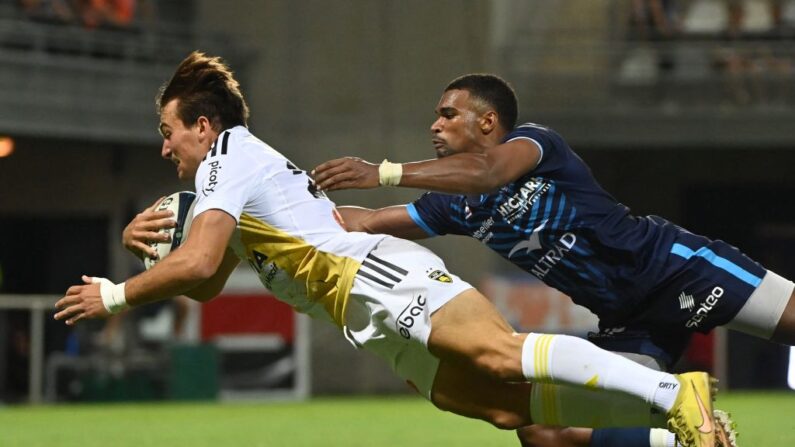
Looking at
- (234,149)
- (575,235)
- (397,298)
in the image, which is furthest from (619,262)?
(234,149)

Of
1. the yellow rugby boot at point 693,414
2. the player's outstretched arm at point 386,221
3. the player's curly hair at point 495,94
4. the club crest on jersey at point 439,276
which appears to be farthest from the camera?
the player's outstretched arm at point 386,221

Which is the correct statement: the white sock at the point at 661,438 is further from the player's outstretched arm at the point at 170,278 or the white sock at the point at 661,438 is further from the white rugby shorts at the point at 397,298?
the player's outstretched arm at the point at 170,278

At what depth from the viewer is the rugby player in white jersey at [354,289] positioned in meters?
5.64

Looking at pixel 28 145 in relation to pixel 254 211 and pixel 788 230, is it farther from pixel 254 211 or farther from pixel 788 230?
pixel 254 211

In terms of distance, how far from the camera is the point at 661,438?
637 cm

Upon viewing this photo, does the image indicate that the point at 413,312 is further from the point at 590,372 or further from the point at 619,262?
the point at 619,262

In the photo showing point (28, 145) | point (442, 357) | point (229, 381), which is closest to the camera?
point (442, 357)

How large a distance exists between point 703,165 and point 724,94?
2.45m

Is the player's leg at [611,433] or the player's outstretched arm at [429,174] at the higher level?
the player's outstretched arm at [429,174]

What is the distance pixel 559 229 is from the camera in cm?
607

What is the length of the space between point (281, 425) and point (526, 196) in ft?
22.1

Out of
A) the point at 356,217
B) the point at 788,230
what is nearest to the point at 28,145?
the point at 788,230

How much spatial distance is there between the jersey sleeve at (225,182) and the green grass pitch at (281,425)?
13.9ft

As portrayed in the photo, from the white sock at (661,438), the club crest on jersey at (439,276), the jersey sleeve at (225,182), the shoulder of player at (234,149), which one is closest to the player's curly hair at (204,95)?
the shoulder of player at (234,149)
